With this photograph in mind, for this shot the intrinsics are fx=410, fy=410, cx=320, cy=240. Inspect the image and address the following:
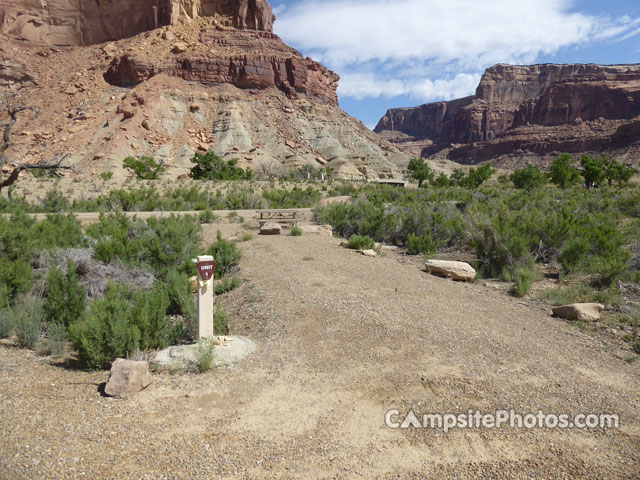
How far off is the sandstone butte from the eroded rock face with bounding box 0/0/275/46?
21 centimetres

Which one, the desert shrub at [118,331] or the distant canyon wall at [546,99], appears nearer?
the desert shrub at [118,331]

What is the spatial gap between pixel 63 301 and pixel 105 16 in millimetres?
104887

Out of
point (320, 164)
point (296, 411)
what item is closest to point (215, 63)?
point (320, 164)

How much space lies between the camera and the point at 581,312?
280 inches

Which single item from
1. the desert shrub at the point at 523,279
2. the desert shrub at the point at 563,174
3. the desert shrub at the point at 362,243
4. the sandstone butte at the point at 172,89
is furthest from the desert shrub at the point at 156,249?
the sandstone butte at the point at 172,89

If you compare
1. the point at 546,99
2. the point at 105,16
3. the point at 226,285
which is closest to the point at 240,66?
the point at 105,16

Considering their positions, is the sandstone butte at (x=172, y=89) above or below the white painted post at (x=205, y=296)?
above

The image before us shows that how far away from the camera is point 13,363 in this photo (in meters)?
4.96

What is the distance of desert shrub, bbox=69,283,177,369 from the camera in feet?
16.6

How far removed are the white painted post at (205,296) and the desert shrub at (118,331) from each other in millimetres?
666

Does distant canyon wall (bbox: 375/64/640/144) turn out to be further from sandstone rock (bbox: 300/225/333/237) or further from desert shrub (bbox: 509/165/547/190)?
sandstone rock (bbox: 300/225/333/237)

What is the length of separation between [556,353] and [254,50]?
8713cm

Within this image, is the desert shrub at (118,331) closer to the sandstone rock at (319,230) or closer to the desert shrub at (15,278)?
the desert shrub at (15,278)

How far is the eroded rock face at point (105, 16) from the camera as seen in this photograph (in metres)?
83.4
